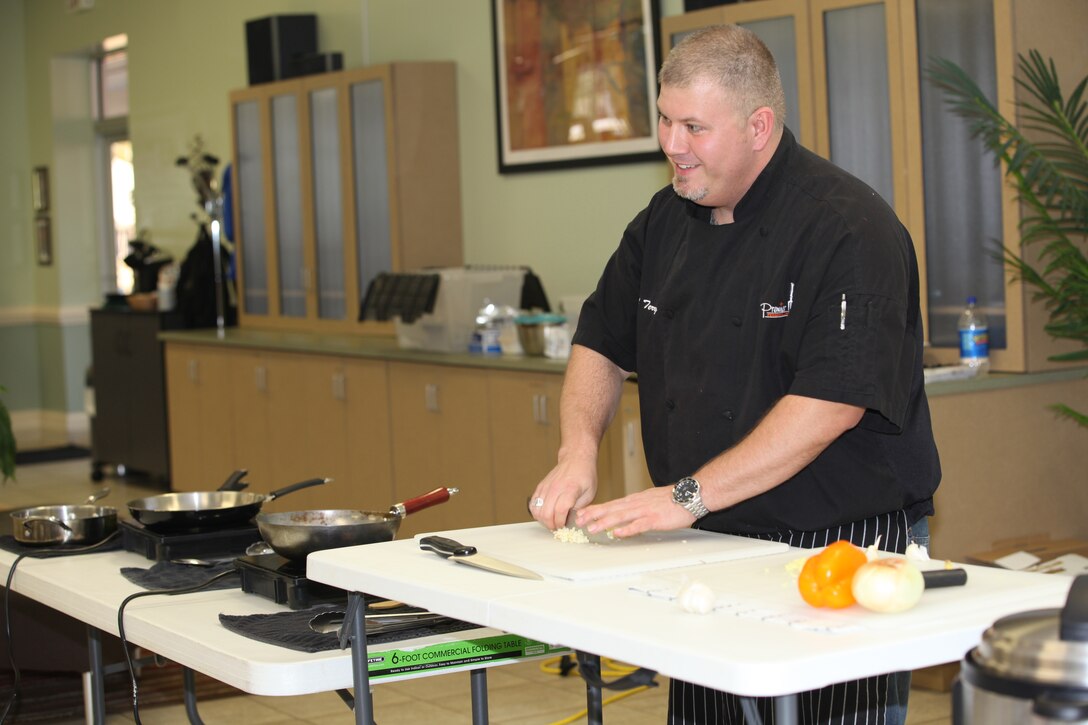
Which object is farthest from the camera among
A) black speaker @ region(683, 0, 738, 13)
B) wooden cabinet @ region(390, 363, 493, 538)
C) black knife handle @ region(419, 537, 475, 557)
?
wooden cabinet @ region(390, 363, 493, 538)

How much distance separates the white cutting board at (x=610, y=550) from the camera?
76.1 inches

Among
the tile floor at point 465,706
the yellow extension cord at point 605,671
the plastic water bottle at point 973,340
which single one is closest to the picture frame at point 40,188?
the tile floor at point 465,706

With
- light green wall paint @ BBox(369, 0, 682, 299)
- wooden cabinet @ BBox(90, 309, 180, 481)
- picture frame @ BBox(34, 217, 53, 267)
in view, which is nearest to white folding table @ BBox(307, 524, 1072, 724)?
light green wall paint @ BBox(369, 0, 682, 299)

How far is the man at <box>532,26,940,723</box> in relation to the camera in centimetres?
209

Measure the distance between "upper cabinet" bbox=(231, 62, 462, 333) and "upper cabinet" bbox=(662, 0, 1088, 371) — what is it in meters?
2.21

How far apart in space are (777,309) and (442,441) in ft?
11.5

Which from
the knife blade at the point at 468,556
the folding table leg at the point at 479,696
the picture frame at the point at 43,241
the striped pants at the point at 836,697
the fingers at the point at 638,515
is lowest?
the folding table leg at the point at 479,696

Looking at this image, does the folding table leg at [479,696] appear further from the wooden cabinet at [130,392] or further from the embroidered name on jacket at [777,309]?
Answer: the wooden cabinet at [130,392]

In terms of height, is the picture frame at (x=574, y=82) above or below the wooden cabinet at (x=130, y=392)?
above

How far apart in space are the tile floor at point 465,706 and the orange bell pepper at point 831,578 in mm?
2397

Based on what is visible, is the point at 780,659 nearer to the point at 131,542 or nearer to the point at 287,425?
the point at 131,542

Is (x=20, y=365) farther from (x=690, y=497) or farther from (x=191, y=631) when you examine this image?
(x=690, y=497)

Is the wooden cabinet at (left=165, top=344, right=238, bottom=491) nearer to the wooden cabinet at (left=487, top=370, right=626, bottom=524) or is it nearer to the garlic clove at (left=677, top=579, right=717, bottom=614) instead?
the wooden cabinet at (left=487, top=370, right=626, bottom=524)

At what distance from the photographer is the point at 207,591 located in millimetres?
2545
